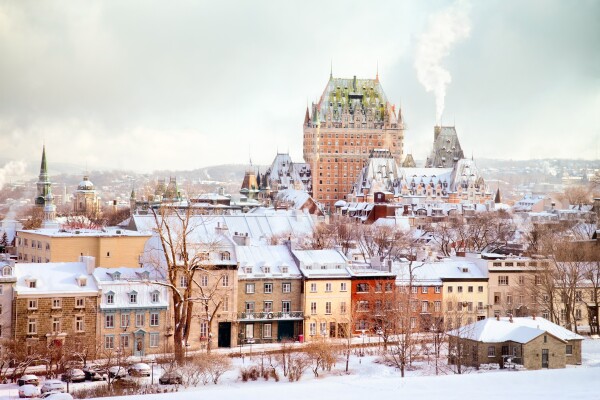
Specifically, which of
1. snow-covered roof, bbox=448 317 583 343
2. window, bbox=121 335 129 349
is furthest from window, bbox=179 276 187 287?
snow-covered roof, bbox=448 317 583 343

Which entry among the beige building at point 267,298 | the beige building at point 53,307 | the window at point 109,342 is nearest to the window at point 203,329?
the beige building at point 267,298

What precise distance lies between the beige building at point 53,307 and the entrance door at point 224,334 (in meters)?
2.71

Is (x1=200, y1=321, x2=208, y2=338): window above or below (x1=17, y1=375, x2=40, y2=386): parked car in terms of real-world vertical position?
above

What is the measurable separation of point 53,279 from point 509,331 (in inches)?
333

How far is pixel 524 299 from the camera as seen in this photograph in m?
21.1

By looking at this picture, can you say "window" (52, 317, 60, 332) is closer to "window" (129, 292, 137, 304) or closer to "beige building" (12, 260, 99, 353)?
"beige building" (12, 260, 99, 353)

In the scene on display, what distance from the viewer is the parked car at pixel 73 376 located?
46.2 feet

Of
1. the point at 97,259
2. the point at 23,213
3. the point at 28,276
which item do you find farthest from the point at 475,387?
the point at 23,213

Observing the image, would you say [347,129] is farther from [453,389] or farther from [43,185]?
[453,389]

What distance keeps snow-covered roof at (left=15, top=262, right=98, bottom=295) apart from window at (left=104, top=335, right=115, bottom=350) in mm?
866

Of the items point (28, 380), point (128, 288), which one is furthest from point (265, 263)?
point (28, 380)

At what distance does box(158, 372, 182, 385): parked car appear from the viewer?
45.1 feet

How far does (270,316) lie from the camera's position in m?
19.3

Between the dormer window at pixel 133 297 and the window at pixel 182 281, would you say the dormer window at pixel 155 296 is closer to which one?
the dormer window at pixel 133 297
